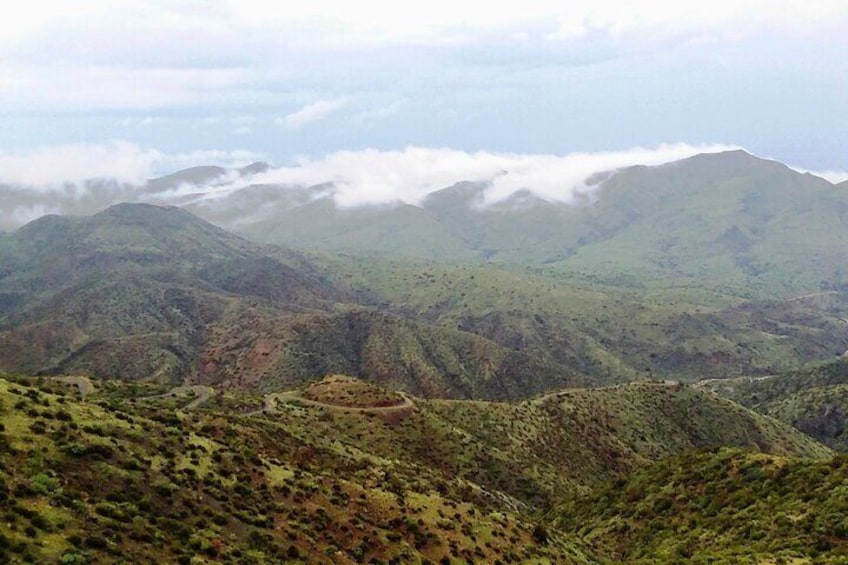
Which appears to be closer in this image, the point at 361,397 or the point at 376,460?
the point at 376,460

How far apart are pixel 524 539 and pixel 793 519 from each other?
22.6 meters

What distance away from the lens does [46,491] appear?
36.9m

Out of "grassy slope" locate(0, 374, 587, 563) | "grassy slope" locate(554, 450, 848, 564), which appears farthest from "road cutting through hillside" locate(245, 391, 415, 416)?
"grassy slope" locate(0, 374, 587, 563)

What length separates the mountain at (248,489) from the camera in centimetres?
3656

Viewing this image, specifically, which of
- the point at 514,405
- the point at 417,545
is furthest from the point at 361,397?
the point at 417,545

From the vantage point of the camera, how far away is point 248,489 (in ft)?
165

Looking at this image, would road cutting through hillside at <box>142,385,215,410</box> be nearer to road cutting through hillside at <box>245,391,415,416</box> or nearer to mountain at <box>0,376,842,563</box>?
mountain at <box>0,376,842,563</box>

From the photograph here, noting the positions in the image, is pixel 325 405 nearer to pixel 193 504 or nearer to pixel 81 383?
pixel 81 383

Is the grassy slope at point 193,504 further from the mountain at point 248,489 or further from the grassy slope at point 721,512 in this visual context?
the grassy slope at point 721,512

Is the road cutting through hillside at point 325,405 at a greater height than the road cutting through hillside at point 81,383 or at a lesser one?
lesser

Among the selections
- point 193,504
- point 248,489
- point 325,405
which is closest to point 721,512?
point 248,489

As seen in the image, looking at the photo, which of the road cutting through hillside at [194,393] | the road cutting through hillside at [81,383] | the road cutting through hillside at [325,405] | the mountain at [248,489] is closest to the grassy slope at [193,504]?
the mountain at [248,489]

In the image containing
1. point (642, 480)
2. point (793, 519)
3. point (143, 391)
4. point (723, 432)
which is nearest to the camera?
point (793, 519)

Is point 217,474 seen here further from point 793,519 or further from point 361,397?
point 361,397
